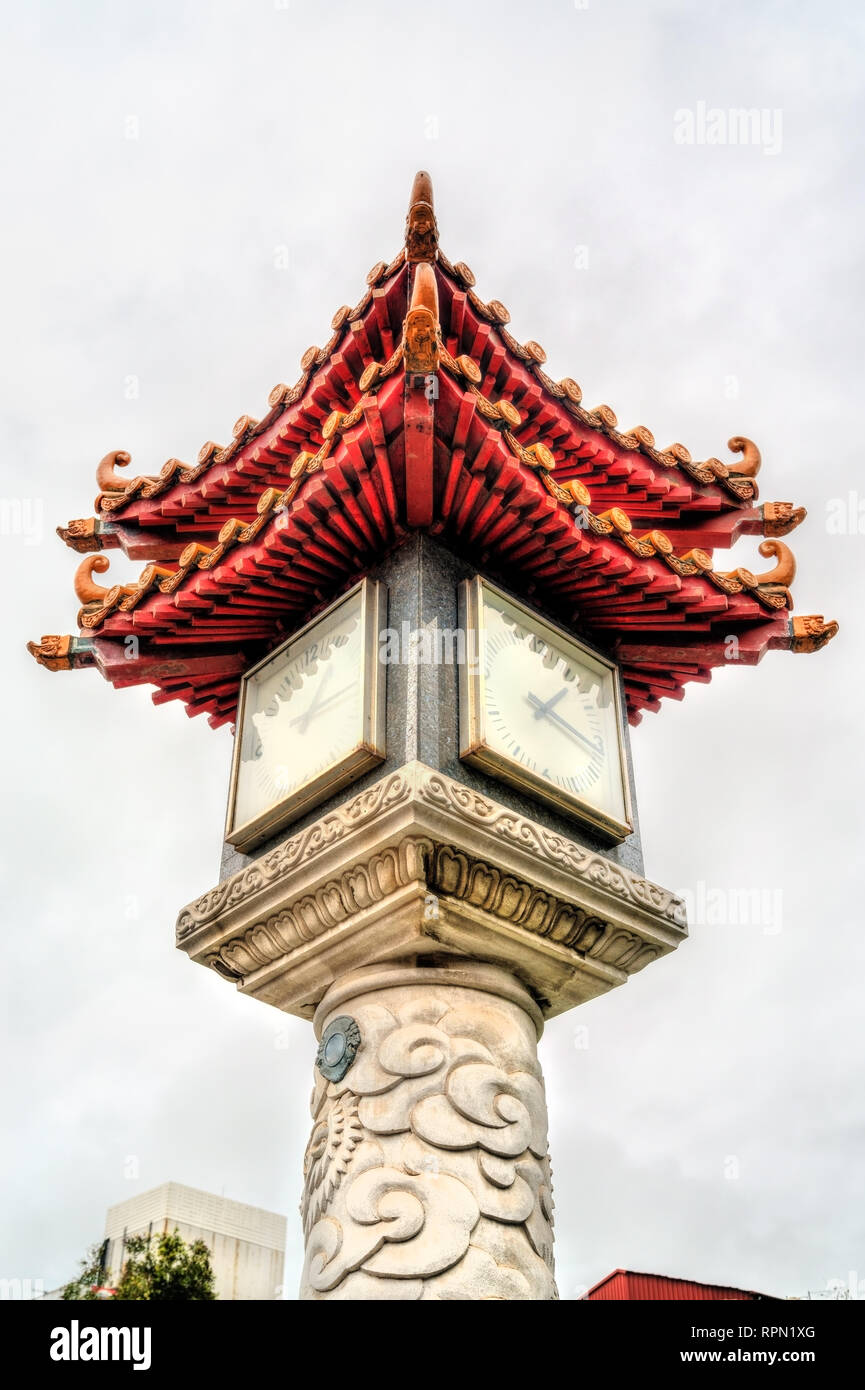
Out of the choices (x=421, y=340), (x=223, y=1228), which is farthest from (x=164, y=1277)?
(x=223, y=1228)

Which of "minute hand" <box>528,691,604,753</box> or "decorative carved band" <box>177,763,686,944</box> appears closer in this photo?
"decorative carved band" <box>177,763,686,944</box>

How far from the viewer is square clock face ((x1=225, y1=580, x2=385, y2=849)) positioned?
5805 millimetres

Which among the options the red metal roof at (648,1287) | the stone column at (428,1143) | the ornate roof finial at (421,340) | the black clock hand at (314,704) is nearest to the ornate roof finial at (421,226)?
the ornate roof finial at (421,340)

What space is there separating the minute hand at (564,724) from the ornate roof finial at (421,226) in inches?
88.4

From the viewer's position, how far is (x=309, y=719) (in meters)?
6.29

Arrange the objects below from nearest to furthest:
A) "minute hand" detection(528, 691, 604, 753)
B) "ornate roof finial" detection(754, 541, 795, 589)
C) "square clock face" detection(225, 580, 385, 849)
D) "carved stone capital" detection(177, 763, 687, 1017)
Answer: "carved stone capital" detection(177, 763, 687, 1017)
"square clock face" detection(225, 580, 385, 849)
"minute hand" detection(528, 691, 604, 753)
"ornate roof finial" detection(754, 541, 795, 589)

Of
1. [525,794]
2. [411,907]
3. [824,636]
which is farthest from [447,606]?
[824,636]

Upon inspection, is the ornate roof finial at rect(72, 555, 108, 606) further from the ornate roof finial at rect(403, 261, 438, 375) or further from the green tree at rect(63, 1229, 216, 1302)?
A: the green tree at rect(63, 1229, 216, 1302)

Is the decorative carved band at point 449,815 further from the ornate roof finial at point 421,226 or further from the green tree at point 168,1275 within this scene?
the green tree at point 168,1275

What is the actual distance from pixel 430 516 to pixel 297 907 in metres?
2.07

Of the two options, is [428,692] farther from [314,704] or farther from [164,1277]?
[164,1277]

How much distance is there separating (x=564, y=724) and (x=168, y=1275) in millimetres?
17255

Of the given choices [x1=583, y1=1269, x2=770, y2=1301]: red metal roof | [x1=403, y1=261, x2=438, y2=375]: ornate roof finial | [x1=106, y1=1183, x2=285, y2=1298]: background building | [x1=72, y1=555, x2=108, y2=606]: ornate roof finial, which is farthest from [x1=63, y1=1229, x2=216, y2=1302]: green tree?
[x1=106, y1=1183, x2=285, y2=1298]: background building

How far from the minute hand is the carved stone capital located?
82 centimetres
